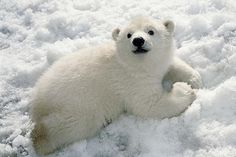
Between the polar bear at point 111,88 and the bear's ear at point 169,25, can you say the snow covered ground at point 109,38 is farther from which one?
the bear's ear at point 169,25

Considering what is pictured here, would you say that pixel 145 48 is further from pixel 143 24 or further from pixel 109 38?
pixel 109 38

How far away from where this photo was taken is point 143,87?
561cm

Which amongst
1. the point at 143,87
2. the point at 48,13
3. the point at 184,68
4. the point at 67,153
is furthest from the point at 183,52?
the point at 48,13

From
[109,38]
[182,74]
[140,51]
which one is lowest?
[109,38]

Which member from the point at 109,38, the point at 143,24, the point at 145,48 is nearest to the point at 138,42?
the point at 145,48

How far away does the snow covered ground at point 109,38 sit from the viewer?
5094 millimetres

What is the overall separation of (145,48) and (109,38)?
150 centimetres

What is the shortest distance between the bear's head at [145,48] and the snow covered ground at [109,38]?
0.57 metres

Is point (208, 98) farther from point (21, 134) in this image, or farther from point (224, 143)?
point (21, 134)

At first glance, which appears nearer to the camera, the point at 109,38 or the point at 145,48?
the point at 145,48

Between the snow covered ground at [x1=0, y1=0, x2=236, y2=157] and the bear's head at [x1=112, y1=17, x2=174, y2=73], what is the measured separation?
572 millimetres

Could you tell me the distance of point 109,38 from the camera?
689 centimetres

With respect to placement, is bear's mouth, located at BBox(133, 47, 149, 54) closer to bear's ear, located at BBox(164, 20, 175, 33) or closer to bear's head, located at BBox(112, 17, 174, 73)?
bear's head, located at BBox(112, 17, 174, 73)

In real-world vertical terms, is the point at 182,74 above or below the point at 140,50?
below
